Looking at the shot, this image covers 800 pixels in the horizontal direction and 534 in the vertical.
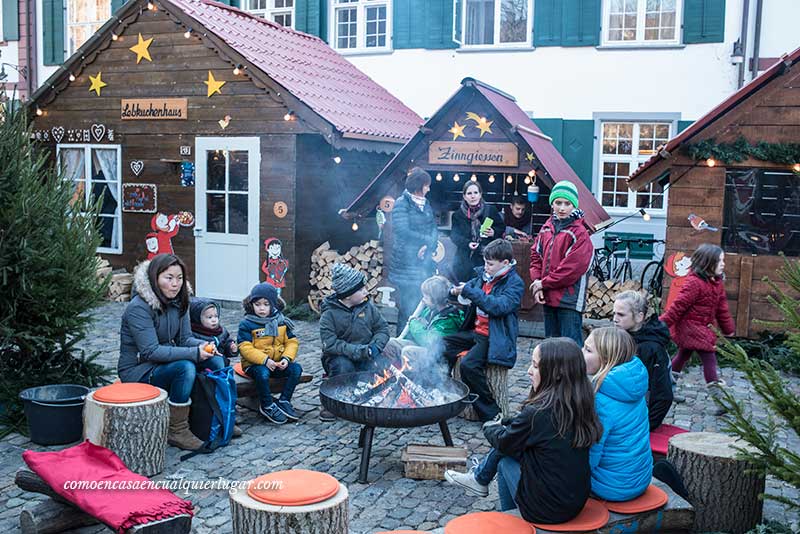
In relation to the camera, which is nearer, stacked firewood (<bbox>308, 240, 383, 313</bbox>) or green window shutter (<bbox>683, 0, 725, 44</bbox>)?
stacked firewood (<bbox>308, 240, 383, 313</bbox>)

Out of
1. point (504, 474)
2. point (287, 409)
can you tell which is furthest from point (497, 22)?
point (504, 474)

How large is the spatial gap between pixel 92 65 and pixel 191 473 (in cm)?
932

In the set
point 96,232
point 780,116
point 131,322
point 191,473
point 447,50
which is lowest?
point 191,473

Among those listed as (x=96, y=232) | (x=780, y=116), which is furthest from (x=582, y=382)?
(x=780, y=116)

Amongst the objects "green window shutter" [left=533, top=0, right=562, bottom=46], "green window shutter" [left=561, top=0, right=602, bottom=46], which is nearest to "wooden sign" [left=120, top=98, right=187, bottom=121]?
"green window shutter" [left=533, top=0, right=562, bottom=46]

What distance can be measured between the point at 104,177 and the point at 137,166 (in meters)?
0.81

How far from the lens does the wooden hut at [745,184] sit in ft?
31.0

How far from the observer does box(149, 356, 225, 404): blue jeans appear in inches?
241

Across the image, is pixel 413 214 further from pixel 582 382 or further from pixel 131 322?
pixel 582 382

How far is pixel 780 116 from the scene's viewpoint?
31.1 feet

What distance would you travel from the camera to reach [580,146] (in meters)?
16.5

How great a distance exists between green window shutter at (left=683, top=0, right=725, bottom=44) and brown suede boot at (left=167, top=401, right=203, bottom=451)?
13169 millimetres

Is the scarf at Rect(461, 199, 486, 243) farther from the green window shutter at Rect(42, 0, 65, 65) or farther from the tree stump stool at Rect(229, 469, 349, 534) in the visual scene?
the green window shutter at Rect(42, 0, 65, 65)

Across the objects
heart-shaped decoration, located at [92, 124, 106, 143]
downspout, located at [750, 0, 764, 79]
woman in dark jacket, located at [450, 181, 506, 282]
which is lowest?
woman in dark jacket, located at [450, 181, 506, 282]
